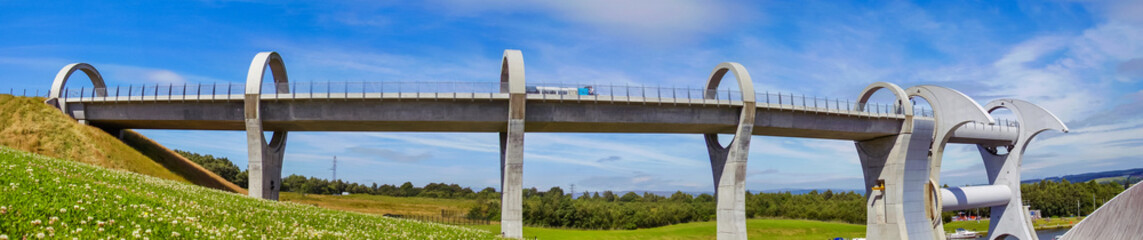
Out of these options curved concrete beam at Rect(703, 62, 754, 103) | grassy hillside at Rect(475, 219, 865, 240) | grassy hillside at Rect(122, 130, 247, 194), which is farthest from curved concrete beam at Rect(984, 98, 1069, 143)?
grassy hillside at Rect(122, 130, 247, 194)

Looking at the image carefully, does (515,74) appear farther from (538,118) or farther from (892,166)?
(892,166)

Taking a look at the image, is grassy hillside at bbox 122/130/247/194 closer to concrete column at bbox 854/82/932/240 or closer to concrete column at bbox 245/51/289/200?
concrete column at bbox 245/51/289/200

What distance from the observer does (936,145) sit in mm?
53094

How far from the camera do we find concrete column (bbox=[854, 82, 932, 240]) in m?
50.5

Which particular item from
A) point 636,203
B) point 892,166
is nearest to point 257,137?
point 892,166

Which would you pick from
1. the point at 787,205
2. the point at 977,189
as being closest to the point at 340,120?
the point at 977,189

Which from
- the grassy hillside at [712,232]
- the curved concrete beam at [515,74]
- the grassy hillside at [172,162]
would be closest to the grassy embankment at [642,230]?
the grassy hillside at [712,232]

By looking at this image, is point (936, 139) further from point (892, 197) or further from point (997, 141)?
point (997, 141)

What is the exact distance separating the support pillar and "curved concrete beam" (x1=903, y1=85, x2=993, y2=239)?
0.83 meters

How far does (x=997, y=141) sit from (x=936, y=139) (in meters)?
11.3

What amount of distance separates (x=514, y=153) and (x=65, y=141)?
27618 mm

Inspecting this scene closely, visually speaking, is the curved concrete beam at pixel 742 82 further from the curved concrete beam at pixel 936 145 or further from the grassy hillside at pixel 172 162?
the grassy hillside at pixel 172 162

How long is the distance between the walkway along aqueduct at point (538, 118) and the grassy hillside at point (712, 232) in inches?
1006

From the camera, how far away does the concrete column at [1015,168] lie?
58062 mm
